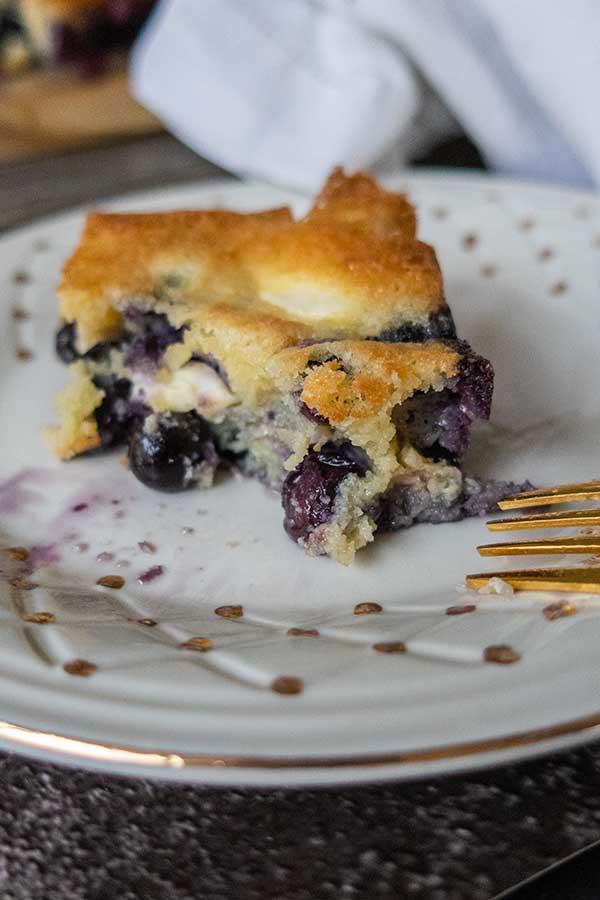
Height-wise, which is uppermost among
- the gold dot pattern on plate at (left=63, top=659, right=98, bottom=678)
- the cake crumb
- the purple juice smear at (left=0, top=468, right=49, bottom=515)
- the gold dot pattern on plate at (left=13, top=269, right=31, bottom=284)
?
the cake crumb

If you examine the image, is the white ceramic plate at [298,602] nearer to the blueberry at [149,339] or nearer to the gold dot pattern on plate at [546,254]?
the gold dot pattern on plate at [546,254]

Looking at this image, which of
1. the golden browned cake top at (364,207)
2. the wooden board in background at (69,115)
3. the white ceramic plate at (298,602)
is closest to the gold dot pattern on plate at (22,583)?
the white ceramic plate at (298,602)

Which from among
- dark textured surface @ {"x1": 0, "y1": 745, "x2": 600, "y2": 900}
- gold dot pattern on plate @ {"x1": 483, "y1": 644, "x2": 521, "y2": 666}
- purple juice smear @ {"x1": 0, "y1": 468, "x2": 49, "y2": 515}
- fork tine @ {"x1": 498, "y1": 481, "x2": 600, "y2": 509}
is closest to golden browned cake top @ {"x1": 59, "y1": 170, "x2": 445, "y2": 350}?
purple juice smear @ {"x1": 0, "y1": 468, "x2": 49, "y2": 515}

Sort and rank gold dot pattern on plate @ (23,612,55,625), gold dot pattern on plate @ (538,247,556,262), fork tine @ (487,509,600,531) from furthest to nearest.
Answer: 1. gold dot pattern on plate @ (538,247,556,262)
2. fork tine @ (487,509,600,531)
3. gold dot pattern on plate @ (23,612,55,625)

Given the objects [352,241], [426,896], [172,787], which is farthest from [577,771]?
[352,241]

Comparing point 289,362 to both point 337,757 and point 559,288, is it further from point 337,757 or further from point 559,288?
point 559,288

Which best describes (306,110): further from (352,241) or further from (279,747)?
(279,747)

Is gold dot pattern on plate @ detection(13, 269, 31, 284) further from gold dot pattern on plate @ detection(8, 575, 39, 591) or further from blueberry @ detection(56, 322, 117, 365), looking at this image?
gold dot pattern on plate @ detection(8, 575, 39, 591)
